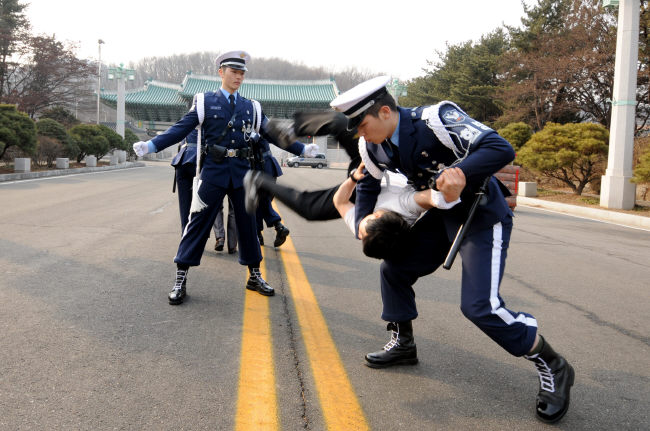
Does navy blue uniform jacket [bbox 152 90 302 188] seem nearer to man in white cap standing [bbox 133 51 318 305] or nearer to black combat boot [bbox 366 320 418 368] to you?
man in white cap standing [bbox 133 51 318 305]

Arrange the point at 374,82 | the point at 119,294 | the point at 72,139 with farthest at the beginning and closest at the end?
the point at 72,139
the point at 119,294
the point at 374,82

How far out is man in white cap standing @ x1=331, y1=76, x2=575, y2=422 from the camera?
8.21ft

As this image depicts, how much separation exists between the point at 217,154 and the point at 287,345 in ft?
5.74

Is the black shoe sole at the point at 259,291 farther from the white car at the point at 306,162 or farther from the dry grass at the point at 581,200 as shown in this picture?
the white car at the point at 306,162

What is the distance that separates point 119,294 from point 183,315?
0.82m

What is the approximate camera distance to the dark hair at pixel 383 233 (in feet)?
8.73

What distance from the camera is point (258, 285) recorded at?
4668mm

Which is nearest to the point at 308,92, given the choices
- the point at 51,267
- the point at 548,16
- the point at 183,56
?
the point at 548,16

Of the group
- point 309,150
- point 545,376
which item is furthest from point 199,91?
point 545,376

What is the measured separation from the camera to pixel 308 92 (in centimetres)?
5488

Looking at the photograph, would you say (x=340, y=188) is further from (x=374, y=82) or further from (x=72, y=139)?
(x=72, y=139)

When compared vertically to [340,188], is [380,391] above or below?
below

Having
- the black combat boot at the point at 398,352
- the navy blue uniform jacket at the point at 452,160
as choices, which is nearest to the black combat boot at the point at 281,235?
the black combat boot at the point at 398,352

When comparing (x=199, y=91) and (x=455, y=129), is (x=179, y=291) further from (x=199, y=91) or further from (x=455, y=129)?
(x=199, y=91)
